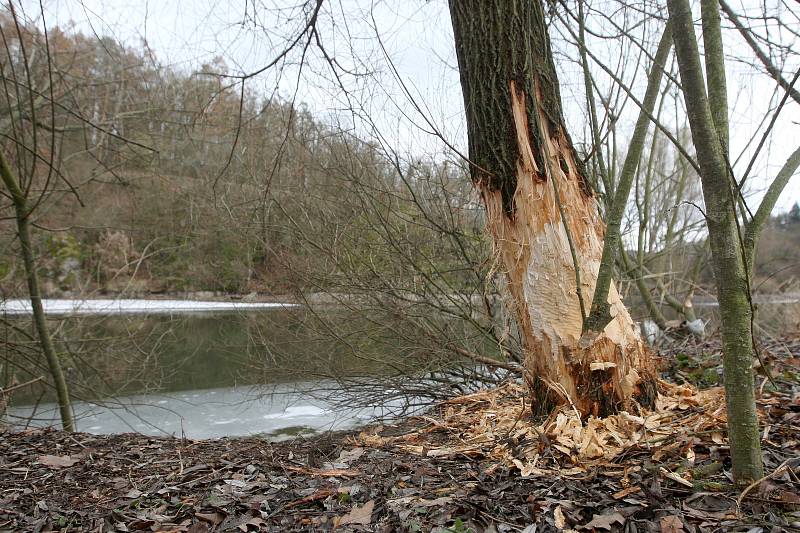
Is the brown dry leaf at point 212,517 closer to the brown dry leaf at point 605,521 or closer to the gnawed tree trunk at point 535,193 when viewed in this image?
the brown dry leaf at point 605,521

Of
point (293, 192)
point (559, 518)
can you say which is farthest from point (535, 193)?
point (293, 192)

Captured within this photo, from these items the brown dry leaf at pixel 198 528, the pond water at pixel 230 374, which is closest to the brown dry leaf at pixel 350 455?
the brown dry leaf at pixel 198 528

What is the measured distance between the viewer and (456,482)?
85.2 inches

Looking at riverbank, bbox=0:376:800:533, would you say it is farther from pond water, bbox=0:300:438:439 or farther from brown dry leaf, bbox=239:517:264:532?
pond water, bbox=0:300:438:439

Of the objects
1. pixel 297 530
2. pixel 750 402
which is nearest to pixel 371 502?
pixel 297 530

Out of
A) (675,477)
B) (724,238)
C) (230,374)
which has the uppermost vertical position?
(724,238)

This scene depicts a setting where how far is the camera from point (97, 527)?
6.30 feet

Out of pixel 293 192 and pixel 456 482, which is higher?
pixel 293 192

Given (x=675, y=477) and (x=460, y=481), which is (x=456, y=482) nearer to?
(x=460, y=481)

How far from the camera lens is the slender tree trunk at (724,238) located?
1.65 m

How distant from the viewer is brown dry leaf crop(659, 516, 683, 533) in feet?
5.40

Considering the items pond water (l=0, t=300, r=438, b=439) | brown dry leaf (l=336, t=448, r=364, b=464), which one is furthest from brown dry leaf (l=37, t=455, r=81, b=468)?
pond water (l=0, t=300, r=438, b=439)

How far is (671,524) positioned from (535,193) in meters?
1.57

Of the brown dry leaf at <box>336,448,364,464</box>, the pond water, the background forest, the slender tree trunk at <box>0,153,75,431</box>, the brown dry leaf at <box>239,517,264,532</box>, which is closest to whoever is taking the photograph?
the brown dry leaf at <box>239,517,264,532</box>
